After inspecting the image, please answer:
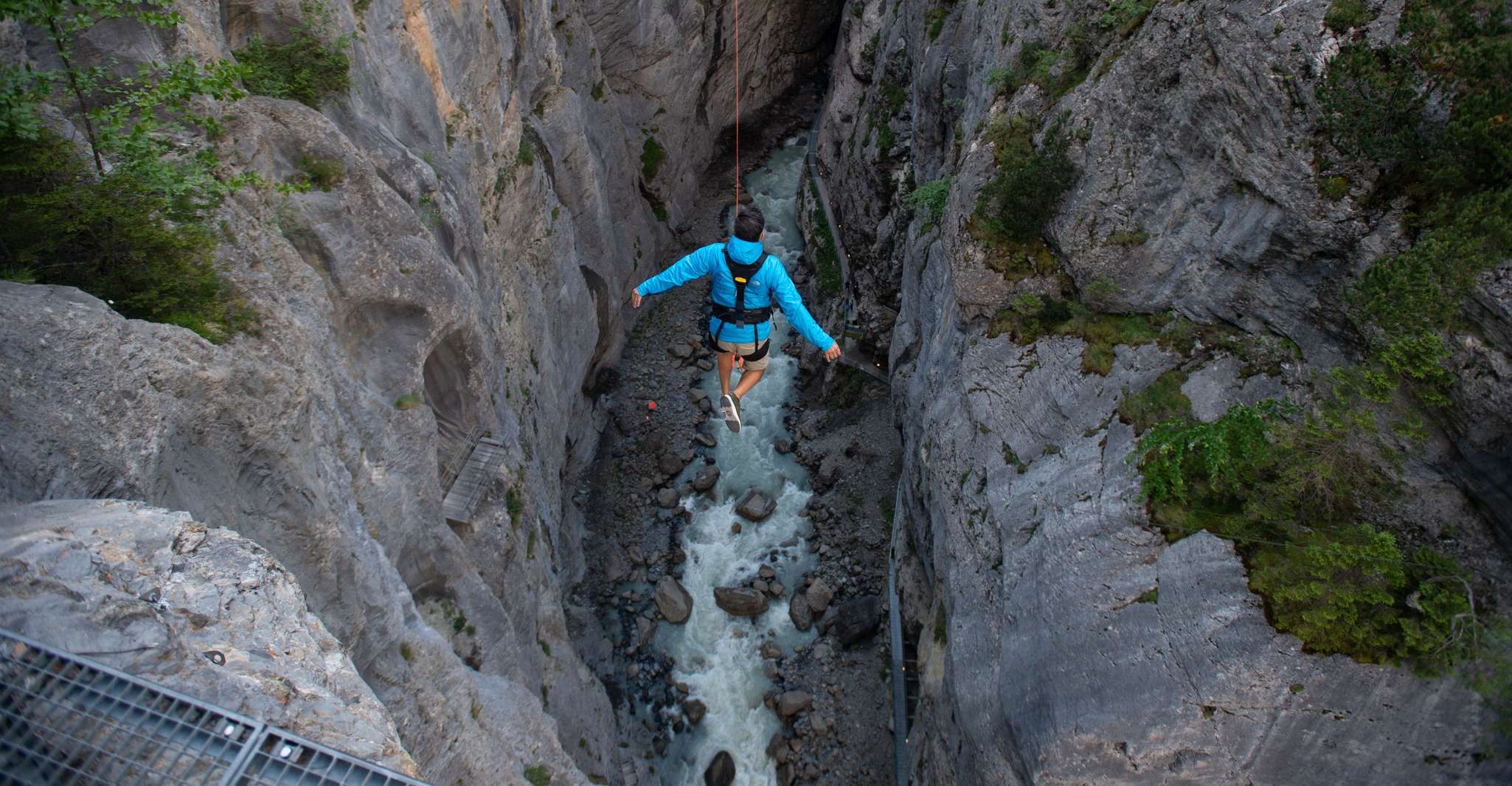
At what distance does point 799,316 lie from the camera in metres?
9.98

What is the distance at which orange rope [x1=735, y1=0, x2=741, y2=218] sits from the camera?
105 ft

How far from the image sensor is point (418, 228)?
1134 cm

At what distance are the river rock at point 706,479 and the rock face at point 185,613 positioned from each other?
1669 cm

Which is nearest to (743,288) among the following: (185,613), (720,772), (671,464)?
(185,613)

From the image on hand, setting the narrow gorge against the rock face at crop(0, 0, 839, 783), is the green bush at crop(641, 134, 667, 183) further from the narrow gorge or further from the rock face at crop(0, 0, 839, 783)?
the narrow gorge

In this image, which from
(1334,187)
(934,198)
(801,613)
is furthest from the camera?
(801,613)

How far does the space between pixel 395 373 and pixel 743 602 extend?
1091 cm

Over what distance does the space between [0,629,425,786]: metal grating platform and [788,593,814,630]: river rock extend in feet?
51.3

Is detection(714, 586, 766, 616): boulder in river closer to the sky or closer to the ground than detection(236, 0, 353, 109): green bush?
closer to the ground

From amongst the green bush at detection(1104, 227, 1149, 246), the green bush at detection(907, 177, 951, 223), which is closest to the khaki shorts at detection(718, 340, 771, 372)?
the green bush at detection(1104, 227, 1149, 246)

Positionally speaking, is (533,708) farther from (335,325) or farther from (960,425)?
(960,425)

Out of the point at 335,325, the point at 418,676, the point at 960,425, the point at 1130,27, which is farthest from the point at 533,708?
the point at 1130,27

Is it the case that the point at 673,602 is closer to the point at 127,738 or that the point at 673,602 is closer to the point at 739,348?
the point at 739,348

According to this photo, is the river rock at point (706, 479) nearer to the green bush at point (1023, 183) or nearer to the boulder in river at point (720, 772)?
the boulder in river at point (720, 772)
